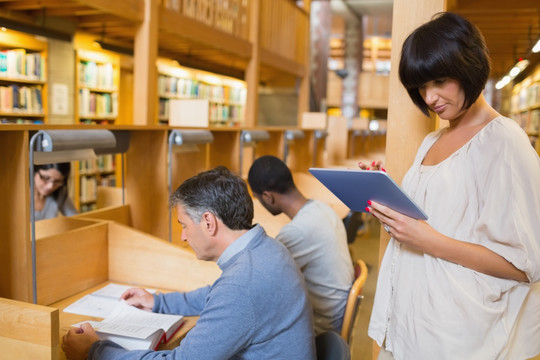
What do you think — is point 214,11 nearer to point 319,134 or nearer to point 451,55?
point 319,134

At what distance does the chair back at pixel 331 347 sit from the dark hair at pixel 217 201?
46 cm

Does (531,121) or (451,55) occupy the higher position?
(531,121)

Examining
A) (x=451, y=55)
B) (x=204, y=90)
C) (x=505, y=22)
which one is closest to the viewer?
(x=451, y=55)

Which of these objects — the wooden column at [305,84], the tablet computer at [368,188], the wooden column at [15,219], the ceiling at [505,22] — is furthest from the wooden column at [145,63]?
the wooden column at [305,84]

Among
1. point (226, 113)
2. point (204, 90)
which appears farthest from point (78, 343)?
point (226, 113)

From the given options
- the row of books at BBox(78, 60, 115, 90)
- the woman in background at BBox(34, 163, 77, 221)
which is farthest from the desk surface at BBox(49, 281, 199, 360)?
the row of books at BBox(78, 60, 115, 90)

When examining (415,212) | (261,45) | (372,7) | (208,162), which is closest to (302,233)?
(415,212)

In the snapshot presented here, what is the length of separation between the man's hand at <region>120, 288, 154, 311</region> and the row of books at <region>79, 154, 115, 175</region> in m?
5.21

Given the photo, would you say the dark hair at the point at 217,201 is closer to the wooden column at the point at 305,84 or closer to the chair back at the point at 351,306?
the chair back at the point at 351,306

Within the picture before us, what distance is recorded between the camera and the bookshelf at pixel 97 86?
6.80 meters

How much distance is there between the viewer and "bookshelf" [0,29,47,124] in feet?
18.5

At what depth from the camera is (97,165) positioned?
7.23 metres

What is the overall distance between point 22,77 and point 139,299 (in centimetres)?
475

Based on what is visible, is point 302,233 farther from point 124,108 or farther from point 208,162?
point 124,108
